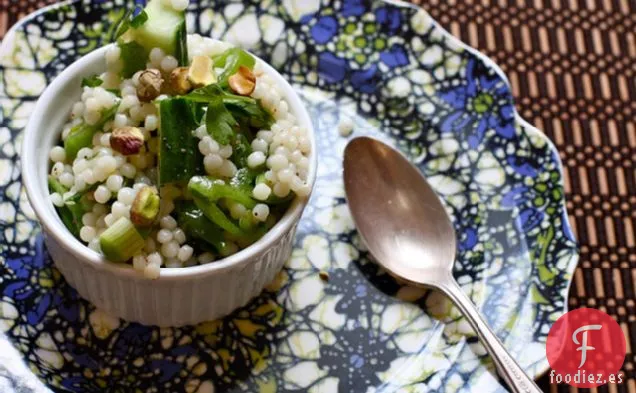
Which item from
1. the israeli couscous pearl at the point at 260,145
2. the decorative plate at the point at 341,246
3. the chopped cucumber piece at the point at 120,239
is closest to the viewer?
the chopped cucumber piece at the point at 120,239

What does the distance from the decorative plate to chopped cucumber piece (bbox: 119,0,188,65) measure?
1.22 feet

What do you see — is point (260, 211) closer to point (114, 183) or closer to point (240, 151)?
point (240, 151)

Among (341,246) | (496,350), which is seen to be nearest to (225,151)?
(341,246)

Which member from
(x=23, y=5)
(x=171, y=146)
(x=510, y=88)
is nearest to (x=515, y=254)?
(x=510, y=88)

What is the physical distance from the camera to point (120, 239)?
3.52ft

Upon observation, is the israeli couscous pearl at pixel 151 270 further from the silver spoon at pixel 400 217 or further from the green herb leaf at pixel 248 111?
the silver spoon at pixel 400 217

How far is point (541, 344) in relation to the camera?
1.31 metres

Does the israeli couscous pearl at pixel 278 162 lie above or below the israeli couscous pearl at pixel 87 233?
above

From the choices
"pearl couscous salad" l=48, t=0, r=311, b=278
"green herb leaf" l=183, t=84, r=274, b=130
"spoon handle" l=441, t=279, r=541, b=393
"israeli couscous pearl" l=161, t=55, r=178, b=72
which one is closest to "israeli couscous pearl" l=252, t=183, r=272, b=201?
"pearl couscous salad" l=48, t=0, r=311, b=278

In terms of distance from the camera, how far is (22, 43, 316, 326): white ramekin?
1.13 m

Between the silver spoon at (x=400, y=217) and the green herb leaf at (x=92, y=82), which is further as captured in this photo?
the silver spoon at (x=400, y=217)

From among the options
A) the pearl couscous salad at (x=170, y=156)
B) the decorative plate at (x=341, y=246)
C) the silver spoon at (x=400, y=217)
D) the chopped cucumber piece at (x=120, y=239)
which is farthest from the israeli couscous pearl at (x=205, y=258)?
the silver spoon at (x=400, y=217)

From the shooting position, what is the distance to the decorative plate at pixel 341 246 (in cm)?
129

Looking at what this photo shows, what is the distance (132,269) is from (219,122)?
0.77 ft
